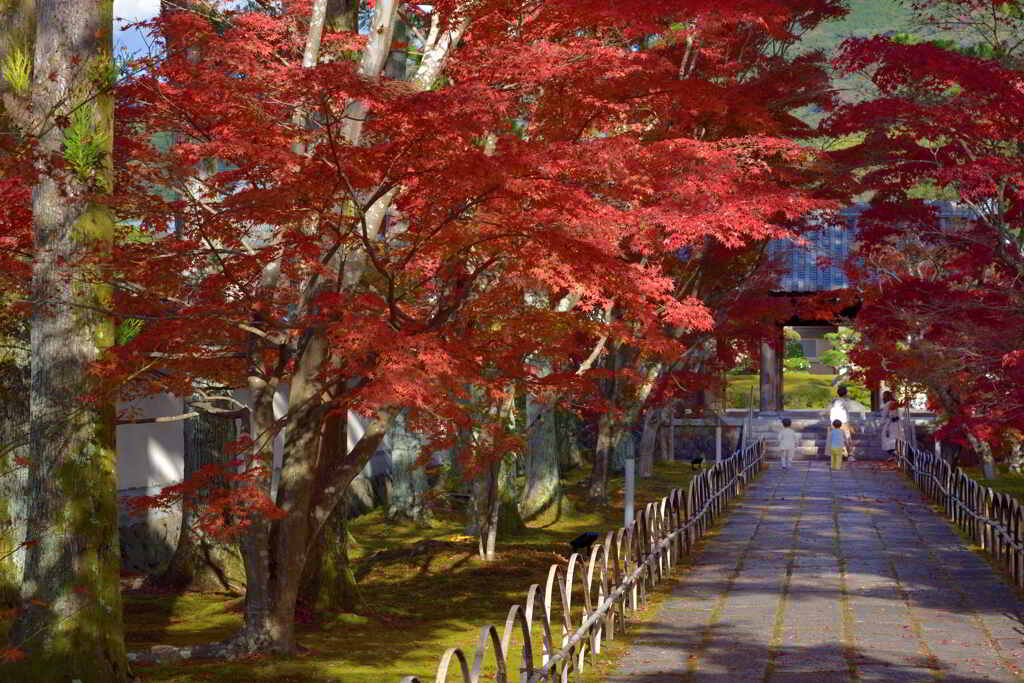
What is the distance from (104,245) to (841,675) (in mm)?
5979

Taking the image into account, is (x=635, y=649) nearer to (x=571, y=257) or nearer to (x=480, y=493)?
(x=571, y=257)

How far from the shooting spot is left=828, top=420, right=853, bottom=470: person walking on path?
31625 millimetres

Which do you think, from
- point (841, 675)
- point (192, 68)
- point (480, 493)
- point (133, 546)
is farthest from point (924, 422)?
point (192, 68)

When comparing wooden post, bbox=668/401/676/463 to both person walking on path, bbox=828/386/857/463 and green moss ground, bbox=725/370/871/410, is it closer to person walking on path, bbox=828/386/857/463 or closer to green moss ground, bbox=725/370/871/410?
person walking on path, bbox=828/386/857/463

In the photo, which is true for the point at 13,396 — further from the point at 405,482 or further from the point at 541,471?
the point at 541,471

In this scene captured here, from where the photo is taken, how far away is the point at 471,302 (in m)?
11.9

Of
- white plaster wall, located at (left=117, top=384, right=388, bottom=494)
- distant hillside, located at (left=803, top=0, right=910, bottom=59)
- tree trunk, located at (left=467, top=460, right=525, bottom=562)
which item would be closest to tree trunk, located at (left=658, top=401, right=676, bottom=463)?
tree trunk, located at (left=467, top=460, right=525, bottom=562)

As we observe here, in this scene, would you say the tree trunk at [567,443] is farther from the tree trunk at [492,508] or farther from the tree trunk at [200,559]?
the tree trunk at [200,559]

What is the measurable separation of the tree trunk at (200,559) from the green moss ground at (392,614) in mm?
264

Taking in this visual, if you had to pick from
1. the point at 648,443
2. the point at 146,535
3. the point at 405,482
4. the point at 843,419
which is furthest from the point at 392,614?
the point at 843,419

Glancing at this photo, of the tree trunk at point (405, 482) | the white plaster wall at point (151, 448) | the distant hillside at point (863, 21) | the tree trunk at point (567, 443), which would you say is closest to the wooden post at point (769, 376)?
the tree trunk at point (567, 443)

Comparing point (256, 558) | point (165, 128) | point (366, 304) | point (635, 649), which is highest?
point (165, 128)

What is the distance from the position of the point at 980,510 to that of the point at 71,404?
1235 centimetres

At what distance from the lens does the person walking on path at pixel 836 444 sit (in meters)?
31.6
